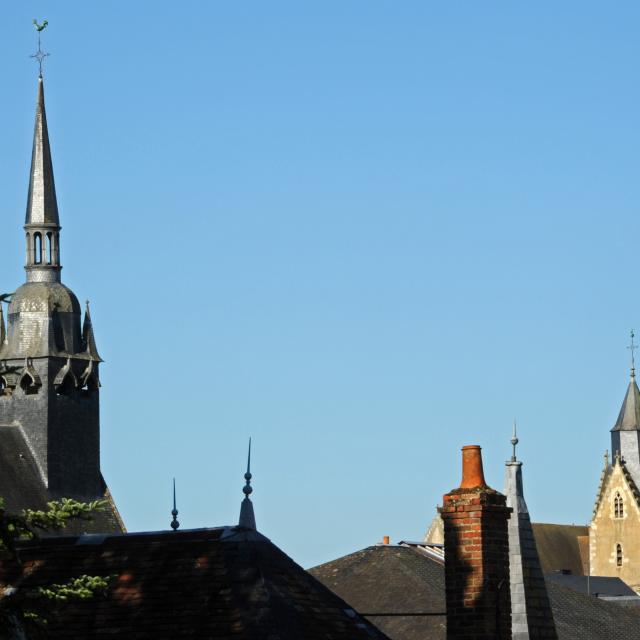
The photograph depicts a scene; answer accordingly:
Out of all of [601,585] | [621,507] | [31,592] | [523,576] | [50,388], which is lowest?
[31,592]

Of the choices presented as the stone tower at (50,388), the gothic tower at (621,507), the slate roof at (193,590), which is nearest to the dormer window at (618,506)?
the gothic tower at (621,507)

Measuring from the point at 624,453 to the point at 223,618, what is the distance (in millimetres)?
118787

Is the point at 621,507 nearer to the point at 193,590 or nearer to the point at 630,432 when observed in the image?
the point at 630,432

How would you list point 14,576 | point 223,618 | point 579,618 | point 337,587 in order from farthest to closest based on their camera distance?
point 579,618 → point 337,587 → point 14,576 → point 223,618

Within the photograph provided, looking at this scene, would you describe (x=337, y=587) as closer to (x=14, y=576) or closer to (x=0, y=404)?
(x=14, y=576)

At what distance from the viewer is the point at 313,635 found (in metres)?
22.2

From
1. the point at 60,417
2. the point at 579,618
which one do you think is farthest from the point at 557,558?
the point at 579,618

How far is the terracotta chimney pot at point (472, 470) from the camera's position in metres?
22.8

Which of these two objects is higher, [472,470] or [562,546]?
[562,546]

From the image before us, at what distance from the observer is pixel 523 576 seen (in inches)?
1137

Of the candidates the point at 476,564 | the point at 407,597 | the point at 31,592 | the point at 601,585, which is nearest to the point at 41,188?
the point at 407,597

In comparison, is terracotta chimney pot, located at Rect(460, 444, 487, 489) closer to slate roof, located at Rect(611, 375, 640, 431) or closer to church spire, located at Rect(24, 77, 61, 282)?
church spire, located at Rect(24, 77, 61, 282)

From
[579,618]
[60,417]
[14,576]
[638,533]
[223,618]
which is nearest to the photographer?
[223,618]

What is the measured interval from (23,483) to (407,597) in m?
35.0
